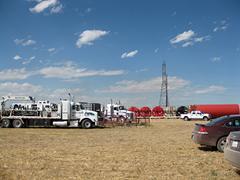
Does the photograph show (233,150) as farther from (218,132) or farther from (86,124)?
(86,124)

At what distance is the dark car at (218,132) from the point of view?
28.4 ft

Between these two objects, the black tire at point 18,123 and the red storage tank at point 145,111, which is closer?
the black tire at point 18,123

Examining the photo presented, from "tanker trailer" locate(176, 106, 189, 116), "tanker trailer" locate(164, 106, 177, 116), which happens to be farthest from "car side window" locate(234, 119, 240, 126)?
"tanker trailer" locate(164, 106, 177, 116)

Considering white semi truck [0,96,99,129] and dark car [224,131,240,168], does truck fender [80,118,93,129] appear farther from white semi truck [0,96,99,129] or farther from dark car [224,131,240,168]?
dark car [224,131,240,168]

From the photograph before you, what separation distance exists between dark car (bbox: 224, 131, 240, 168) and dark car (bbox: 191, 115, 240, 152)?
2.91 m

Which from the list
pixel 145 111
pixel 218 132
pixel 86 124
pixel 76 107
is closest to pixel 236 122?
pixel 218 132

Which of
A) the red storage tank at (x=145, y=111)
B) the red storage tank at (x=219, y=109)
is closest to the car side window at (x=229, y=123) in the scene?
the red storage tank at (x=219, y=109)

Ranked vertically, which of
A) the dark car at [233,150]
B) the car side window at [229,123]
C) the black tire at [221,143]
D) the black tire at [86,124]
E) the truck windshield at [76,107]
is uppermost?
the truck windshield at [76,107]

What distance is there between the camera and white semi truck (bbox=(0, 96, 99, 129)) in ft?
69.3

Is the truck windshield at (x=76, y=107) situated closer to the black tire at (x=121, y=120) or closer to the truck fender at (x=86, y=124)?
the truck fender at (x=86, y=124)

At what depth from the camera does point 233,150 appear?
18.0ft

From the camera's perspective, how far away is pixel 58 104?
21531mm

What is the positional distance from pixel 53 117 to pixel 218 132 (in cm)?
1660

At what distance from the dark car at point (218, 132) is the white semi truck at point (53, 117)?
45.1 ft
